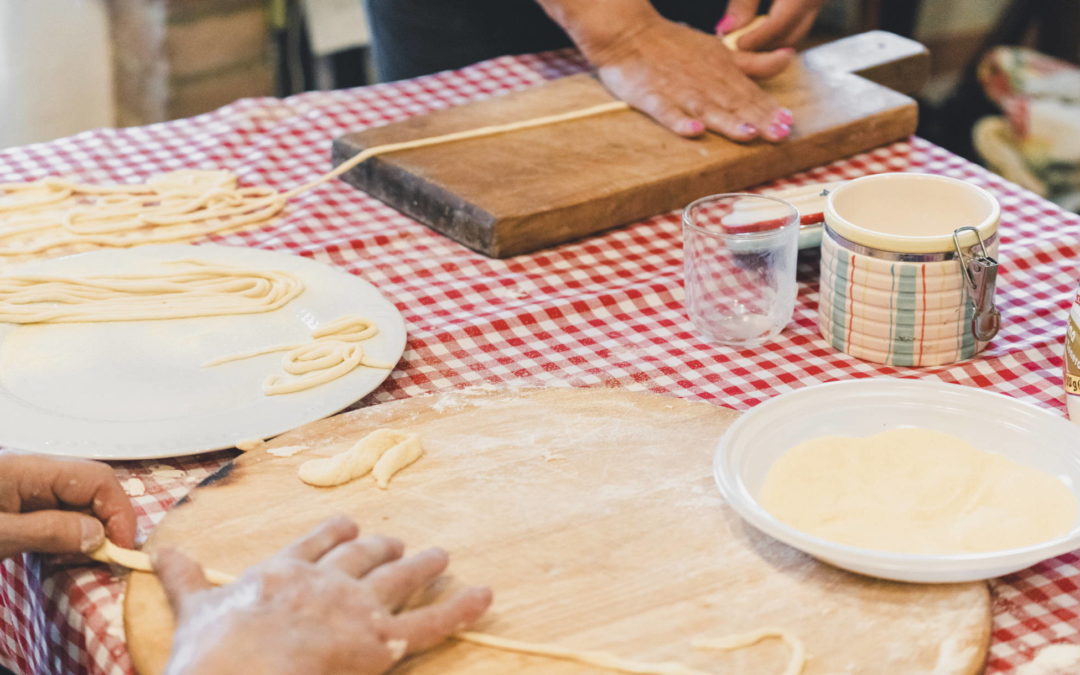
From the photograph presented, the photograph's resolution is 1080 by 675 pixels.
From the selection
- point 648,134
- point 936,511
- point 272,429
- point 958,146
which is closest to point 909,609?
point 936,511

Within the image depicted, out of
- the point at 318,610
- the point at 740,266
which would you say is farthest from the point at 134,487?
the point at 740,266

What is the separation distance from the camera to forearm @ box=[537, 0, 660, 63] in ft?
6.37

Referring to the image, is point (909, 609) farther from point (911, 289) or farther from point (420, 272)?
point (420, 272)

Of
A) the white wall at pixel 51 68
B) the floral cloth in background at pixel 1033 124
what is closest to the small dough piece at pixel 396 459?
the floral cloth in background at pixel 1033 124

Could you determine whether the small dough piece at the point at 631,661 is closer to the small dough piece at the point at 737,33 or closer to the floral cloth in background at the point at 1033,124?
the small dough piece at the point at 737,33

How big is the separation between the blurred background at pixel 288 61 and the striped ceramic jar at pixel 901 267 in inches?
71.4

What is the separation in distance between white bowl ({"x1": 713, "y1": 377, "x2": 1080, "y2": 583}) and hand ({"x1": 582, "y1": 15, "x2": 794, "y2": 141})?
70 centimetres

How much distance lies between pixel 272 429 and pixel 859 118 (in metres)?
1.07

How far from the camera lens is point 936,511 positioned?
100 centimetres

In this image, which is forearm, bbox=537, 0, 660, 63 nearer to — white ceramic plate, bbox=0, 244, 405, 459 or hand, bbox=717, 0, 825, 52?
hand, bbox=717, 0, 825, 52

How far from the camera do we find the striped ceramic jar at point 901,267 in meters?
1.25

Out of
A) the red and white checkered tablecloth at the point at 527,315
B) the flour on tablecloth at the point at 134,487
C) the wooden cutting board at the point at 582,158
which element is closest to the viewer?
the red and white checkered tablecloth at the point at 527,315

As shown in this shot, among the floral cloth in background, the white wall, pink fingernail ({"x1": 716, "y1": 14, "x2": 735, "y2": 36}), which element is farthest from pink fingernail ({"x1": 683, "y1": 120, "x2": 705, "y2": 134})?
the white wall

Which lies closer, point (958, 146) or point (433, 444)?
point (433, 444)
